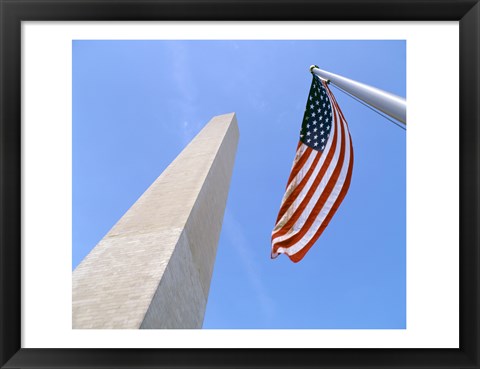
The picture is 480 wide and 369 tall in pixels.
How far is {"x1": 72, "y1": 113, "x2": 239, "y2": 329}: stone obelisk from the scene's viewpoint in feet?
20.2

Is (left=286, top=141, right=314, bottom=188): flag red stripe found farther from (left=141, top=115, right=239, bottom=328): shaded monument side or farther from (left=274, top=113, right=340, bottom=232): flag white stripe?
(left=141, top=115, right=239, bottom=328): shaded monument side

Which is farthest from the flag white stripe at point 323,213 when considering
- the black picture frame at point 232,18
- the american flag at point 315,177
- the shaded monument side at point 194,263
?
the shaded monument side at point 194,263

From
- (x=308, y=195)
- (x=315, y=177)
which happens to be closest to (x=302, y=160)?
(x=315, y=177)

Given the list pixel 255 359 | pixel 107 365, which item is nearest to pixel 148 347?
pixel 107 365

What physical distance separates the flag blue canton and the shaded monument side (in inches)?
105

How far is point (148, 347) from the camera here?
3.82 meters

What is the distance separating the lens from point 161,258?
7008 millimetres

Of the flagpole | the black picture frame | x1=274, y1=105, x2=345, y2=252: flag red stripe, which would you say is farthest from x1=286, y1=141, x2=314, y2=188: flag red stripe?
Result: the black picture frame

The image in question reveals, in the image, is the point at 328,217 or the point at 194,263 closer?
the point at 328,217

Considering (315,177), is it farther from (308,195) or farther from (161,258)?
(161,258)

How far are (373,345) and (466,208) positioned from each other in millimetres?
1288

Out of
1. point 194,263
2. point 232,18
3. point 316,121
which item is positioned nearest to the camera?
point 232,18

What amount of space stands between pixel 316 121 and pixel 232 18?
1.96 meters

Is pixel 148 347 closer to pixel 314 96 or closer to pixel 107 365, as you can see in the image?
pixel 107 365
